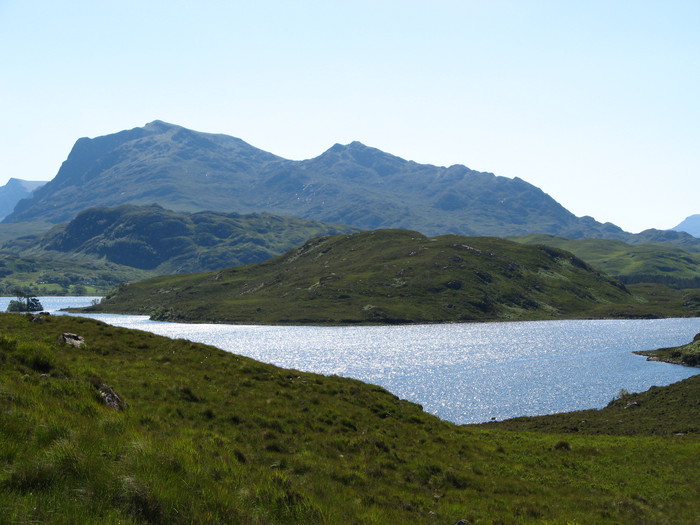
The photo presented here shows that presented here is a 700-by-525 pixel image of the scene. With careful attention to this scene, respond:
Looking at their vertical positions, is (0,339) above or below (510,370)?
above

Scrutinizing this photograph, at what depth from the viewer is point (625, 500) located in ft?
91.4

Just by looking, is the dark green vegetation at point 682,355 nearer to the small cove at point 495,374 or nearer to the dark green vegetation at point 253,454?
the small cove at point 495,374

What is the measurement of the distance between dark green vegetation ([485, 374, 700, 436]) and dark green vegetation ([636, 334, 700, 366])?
70.9 metres

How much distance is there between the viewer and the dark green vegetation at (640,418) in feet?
209

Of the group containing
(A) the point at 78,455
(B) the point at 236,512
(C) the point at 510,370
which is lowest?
(C) the point at 510,370

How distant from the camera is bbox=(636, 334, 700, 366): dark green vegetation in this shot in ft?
478

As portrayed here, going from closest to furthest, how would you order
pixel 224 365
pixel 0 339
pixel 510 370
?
pixel 0 339 → pixel 224 365 → pixel 510 370

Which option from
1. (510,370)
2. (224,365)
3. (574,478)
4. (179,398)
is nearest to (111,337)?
(224,365)

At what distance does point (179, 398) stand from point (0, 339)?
9.32 metres

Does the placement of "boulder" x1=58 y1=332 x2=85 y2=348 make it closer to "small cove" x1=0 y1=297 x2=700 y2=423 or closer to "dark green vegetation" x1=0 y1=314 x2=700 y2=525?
"dark green vegetation" x1=0 y1=314 x2=700 y2=525

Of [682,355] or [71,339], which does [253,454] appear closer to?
[71,339]

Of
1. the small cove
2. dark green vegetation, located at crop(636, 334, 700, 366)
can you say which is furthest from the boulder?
dark green vegetation, located at crop(636, 334, 700, 366)

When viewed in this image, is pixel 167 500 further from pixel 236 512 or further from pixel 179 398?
pixel 179 398

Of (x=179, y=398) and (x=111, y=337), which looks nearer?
(x=179, y=398)
